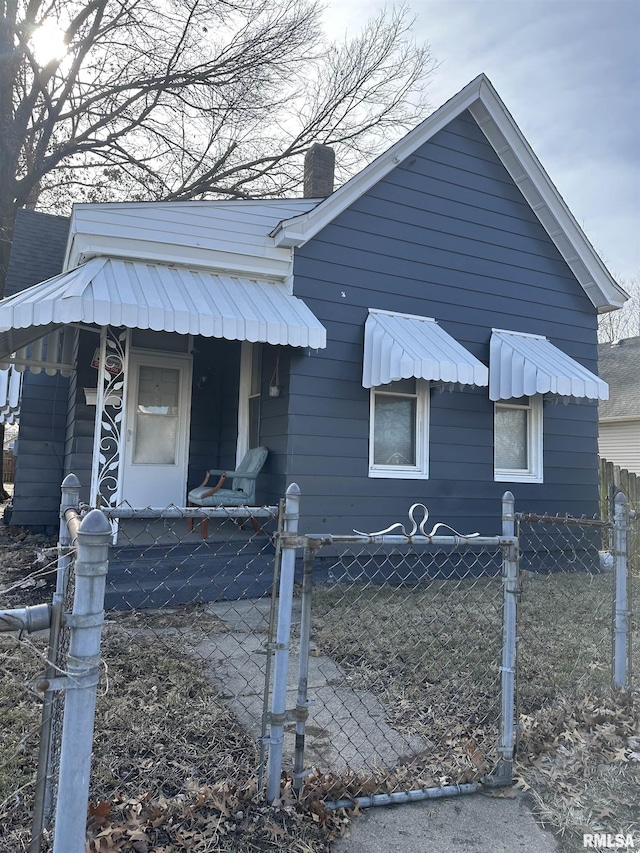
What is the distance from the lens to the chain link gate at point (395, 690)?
2514mm

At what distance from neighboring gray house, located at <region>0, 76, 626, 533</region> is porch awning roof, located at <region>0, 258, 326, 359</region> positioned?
0.08 feet

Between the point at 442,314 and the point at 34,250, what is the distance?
7.44m

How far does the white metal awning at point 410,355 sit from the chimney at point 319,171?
304 centimetres

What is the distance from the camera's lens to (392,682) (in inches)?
157

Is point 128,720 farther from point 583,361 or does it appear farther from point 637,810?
point 583,361

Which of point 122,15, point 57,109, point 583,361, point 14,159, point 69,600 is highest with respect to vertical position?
point 122,15

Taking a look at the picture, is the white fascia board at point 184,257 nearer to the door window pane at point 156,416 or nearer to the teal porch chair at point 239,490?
the door window pane at point 156,416

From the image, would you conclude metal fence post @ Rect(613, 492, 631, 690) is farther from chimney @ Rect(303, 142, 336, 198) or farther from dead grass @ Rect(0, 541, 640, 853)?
chimney @ Rect(303, 142, 336, 198)

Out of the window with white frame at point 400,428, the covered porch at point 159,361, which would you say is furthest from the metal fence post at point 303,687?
the window with white frame at point 400,428

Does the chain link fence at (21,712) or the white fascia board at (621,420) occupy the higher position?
the white fascia board at (621,420)

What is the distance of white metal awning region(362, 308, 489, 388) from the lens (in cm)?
640

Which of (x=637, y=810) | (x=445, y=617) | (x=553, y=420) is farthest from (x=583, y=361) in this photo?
(x=637, y=810)

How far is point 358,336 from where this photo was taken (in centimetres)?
714

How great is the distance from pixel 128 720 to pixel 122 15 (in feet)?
56.3
